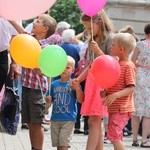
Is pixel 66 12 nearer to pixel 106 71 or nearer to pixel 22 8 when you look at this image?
pixel 106 71

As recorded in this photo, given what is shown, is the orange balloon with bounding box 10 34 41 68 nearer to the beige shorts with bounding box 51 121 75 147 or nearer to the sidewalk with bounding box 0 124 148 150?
the beige shorts with bounding box 51 121 75 147

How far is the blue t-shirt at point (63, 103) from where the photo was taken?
7.31 metres

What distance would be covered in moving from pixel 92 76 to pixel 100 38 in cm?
46

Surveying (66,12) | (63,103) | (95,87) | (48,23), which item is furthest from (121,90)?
(66,12)

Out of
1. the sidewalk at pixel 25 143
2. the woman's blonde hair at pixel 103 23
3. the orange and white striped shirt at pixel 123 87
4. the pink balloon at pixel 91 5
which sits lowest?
the sidewalk at pixel 25 143

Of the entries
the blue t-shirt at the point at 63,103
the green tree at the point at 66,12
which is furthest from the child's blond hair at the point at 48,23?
the green tree at the point at 66,12

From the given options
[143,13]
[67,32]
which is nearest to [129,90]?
[67,32]

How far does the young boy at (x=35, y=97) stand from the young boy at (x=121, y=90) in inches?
35.9

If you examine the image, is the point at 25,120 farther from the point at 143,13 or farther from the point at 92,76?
the point at 143,13

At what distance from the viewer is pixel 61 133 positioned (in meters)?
7.30

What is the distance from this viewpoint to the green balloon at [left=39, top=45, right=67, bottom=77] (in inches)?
258

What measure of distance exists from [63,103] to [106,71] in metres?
0.99

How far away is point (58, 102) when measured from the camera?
7.31m

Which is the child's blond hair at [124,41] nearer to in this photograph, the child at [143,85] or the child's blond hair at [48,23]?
the child's blond hair at [48,23]
